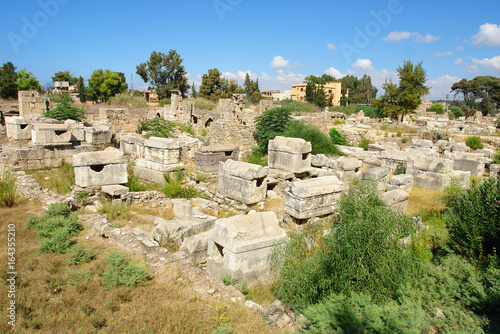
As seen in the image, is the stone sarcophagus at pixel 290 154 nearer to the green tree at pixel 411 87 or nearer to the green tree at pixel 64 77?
the green tree at pixel 411 87

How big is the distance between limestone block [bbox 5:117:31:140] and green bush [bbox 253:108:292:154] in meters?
7.74

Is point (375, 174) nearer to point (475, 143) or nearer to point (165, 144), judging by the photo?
point (165, 144)

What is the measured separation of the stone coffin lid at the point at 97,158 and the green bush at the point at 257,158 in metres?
4.20

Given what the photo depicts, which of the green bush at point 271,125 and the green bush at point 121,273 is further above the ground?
the green bush at point 271,125

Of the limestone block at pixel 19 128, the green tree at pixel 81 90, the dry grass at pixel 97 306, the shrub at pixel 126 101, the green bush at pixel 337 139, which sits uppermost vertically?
the green tree at pixel 81 90

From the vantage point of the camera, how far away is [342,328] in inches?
108

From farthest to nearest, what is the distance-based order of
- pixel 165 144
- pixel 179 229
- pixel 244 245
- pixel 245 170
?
pixel 165 144, pixel 245 170, pixel 179 229, pixel 244 245

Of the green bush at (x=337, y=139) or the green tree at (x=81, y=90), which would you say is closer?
the green bush at (x=337, y=139)

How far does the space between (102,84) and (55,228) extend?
34.1 meters

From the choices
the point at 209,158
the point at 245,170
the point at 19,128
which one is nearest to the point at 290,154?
the point at 245,170

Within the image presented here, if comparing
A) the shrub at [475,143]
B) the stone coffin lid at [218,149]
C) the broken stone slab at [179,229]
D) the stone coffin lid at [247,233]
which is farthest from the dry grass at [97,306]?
the shrub at [475,143]

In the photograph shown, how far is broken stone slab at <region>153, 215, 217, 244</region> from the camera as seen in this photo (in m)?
5.22

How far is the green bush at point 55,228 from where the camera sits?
14.6 feet

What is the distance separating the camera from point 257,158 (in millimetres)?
10391
